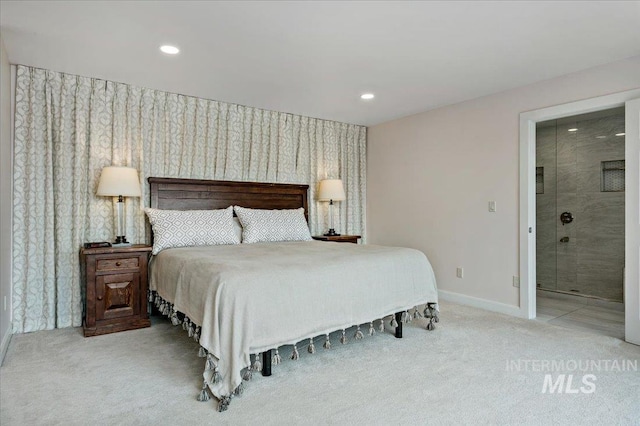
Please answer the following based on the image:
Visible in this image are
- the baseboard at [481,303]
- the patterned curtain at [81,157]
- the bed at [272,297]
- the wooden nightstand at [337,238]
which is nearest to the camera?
the bed at [272,297]

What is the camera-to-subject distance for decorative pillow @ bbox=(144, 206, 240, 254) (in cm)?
363

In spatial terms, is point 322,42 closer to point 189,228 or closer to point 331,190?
point 189,228

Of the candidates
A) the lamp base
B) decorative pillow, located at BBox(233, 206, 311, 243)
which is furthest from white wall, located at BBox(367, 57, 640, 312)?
the lamp base

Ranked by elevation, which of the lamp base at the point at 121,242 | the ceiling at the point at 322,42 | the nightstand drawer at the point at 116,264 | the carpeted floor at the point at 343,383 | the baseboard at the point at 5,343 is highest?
the ceiling at the point at 322,42

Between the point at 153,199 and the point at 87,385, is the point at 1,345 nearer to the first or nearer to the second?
the point at 87,385

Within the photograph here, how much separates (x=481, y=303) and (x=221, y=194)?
10.9 ft

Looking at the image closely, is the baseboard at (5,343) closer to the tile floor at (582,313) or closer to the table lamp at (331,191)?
the table lamp at (331,191)

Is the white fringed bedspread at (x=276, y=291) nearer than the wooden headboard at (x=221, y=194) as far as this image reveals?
Yes

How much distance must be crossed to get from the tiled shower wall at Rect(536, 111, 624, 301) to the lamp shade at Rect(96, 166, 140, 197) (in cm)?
542

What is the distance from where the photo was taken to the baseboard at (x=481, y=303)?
4.01m

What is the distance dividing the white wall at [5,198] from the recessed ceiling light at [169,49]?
115 cm

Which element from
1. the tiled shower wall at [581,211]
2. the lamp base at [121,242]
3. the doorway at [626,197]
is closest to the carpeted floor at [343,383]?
the doorway at [626,197]

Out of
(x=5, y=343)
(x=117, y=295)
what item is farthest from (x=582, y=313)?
(x=5, y=343)

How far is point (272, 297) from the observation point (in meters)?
2.31
